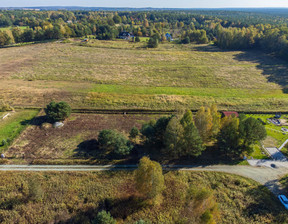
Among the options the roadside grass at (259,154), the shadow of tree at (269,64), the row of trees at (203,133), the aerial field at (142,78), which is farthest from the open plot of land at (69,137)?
the shadow of tree at (269,64)

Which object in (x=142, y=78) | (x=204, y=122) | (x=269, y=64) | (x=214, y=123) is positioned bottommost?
(x=142, y=78)

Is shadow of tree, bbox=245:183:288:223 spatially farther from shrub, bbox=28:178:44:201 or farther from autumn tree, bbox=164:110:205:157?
shrub, bbox=28:178:44:201

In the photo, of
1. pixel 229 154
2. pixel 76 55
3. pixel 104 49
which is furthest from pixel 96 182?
pixel 104 49

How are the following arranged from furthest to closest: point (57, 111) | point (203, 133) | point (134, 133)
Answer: point (57, 111) < point (134, 133) < point (203, 133)

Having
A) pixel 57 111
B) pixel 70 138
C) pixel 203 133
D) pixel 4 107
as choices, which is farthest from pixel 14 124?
pixel 203 133

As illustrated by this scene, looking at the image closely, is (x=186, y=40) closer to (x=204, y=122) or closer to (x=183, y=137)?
(x=204, y=122)

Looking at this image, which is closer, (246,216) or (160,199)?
(246,216)

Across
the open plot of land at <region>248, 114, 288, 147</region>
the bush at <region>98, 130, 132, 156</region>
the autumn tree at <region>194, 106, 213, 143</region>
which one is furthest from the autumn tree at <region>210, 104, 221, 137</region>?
the bush at <region>98, 130, 132, 156</region>

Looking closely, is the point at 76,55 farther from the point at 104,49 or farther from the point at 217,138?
the point at 217,138
